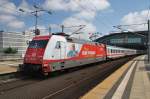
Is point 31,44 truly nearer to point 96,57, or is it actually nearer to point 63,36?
point 63,36

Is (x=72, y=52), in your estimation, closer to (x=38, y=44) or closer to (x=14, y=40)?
(x=38, y=44)

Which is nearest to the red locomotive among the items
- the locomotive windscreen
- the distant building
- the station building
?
the locomotive windscreen

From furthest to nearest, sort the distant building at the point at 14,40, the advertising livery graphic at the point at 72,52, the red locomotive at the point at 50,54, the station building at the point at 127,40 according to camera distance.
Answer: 1. the station building at the point at 127,40
2. the distant building at the point at 14,40
3. the advertising livery graphic at the point at 72,52
4. the red locomotive at the point at 50,54

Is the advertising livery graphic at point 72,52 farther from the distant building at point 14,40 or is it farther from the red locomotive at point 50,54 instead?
the distant building at point 14,40

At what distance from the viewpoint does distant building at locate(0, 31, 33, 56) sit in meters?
118

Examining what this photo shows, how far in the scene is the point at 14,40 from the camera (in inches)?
4877

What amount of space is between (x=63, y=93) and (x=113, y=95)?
8.08 ft

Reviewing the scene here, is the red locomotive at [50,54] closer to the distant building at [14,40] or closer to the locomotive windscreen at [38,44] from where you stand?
the locomotive windscreen at [38,44]

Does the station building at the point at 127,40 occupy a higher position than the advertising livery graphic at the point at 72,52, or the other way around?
the station building at the point at 127,40

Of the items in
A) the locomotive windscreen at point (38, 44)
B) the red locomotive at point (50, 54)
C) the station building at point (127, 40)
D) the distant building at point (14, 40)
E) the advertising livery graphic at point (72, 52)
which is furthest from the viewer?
the station building at point (127, 40)

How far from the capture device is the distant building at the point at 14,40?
118 metres

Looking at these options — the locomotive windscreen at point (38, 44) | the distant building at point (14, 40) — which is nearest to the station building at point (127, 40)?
the distant building at point (14, 40)

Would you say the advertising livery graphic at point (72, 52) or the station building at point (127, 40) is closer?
the advertising livery graphic at point (72, 52)

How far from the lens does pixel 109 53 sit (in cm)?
4209
